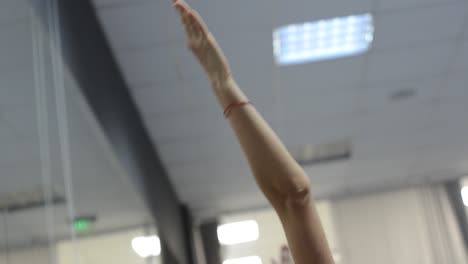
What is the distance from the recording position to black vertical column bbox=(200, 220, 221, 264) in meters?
6.64

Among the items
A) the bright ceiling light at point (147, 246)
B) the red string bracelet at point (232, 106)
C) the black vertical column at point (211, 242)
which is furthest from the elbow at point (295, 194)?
the black vertical column at point (211, 242)

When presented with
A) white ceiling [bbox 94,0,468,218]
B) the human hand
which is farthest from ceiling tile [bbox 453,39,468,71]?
the human hand

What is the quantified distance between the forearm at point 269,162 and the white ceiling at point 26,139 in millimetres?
862

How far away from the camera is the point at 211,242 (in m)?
6.75

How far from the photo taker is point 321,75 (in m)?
3.73

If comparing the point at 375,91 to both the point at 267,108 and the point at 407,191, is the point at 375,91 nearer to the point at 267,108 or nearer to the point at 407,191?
the point at 267,108

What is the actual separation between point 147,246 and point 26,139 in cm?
231

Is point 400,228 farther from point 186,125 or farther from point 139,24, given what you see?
point 139,24

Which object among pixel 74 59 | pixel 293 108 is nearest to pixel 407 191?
pixel 293 108

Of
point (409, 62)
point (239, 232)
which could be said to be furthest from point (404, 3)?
point (239, 232)

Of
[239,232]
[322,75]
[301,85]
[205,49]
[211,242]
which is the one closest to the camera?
[205,49]

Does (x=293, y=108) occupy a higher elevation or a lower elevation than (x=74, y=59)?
higher

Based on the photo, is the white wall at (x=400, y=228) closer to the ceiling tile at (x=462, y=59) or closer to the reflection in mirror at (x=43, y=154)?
the ceiling tile at (x=462, y=59)

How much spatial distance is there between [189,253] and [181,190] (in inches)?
38.0
